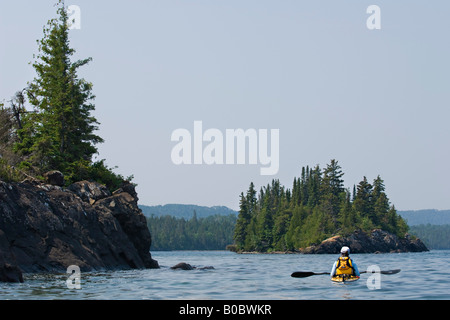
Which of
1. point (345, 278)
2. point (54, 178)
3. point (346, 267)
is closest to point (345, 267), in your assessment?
point (346, 267)

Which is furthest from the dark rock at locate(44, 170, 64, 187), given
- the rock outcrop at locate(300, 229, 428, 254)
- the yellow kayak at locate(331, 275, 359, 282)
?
the rock outcrop at locate(300, 229, 428, 254)

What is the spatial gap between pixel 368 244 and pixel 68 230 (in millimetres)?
117345

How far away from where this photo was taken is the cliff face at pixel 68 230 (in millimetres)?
32438

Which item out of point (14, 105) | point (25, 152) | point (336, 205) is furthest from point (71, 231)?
point (336, 205)

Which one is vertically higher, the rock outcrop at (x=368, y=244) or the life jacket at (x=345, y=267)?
the life jacket at (x=345, y=267)

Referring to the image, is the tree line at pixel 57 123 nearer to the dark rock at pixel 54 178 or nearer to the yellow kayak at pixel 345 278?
the dark rock at pixel 54 178

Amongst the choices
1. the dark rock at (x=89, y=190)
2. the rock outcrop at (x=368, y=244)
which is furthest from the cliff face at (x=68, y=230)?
the rock outcrop at (x=368, y=244)

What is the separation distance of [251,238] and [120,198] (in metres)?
124

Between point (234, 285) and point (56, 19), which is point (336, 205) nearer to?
point (56, 19)

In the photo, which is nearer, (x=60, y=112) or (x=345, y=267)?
(x=345, y=267)

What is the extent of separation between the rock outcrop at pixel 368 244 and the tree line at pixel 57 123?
9439 centimetres

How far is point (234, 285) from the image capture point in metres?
29.1

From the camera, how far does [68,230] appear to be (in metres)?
37.1

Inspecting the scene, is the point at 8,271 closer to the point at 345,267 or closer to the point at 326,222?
the point at 345,267
